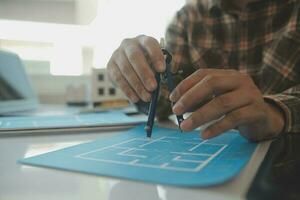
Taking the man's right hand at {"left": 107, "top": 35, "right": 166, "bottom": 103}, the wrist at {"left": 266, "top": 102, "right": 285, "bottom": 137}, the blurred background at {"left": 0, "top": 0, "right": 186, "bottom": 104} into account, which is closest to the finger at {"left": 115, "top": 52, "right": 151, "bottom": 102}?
the man's right hand at {"left": 107, "top": 35, "right": 166, "bottom": 103}

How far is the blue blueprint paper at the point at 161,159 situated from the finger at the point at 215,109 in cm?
4

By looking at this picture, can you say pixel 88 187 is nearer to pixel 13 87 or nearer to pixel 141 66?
pixel 141 66

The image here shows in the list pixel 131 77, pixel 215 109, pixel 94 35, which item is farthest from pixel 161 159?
pixel 94 35

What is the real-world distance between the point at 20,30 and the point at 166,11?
0.83 meters

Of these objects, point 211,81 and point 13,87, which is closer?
point 211,81

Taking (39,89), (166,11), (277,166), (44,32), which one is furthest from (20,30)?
(277,166)

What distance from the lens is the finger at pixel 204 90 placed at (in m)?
0.44

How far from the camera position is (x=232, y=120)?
447 millimetres

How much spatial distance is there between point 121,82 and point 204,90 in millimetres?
234

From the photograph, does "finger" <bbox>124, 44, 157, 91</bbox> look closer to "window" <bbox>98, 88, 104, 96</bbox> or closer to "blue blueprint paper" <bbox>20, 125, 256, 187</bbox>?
"blue blueprint paper" <bbox>20, 125, 256, 187</bbox>

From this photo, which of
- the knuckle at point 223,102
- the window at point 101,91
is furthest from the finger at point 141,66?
the window at point 101,91

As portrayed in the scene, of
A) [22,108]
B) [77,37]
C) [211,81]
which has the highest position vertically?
[211,81]

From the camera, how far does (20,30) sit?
5.31ft

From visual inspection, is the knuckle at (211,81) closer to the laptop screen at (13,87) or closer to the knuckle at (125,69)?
the knuckle at (125,69)
